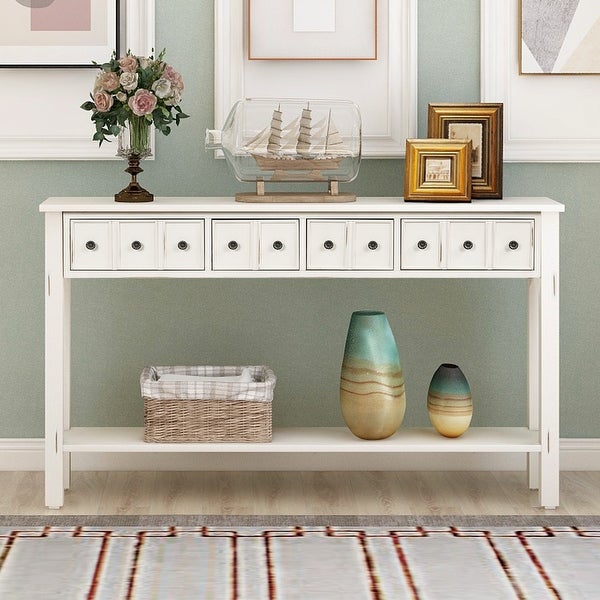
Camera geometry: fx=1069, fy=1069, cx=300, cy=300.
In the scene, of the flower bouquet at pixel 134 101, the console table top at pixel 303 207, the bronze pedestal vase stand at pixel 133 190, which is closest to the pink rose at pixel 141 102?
the flower bouquet at pixel 134 101

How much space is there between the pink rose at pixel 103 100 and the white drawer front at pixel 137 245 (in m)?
0.33

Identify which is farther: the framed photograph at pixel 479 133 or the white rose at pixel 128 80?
the framed photograph at pixel 479 133

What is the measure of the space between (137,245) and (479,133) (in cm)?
106

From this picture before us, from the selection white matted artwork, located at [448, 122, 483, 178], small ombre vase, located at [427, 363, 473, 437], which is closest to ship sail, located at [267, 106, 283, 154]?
white matted artwork, located at [448, 122, 483, 178]

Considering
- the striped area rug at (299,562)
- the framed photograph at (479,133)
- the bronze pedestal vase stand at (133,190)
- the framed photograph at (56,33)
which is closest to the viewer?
the striped area rug at (299,562)

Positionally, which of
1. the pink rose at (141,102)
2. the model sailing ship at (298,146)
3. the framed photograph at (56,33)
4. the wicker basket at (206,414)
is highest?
the framed photograph at (56,33)

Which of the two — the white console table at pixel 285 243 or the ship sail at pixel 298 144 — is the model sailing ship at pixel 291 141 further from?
the white console table at pixel 285 243

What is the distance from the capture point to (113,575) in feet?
8.21

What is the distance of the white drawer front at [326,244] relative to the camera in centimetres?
292

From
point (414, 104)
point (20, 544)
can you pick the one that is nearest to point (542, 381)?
point (414, 104)

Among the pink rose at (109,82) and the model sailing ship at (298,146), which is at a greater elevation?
the pink rose at (109,82)

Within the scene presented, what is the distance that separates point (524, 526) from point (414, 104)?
1319 mm

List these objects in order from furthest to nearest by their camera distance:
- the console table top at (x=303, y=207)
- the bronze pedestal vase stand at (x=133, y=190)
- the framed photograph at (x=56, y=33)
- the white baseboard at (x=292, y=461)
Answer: the white baseboard at (x=292, y=461) < the framed photograph at (x=56, y=33) < the bronze pedestal vase stand at (x=133, y=190) < the console table top at (x=303, y=207)

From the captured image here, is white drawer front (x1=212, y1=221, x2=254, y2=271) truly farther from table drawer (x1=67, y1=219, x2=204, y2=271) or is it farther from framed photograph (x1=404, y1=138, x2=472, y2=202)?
framed photograph (x1=404, y1=138, x2=472, y2=202)
